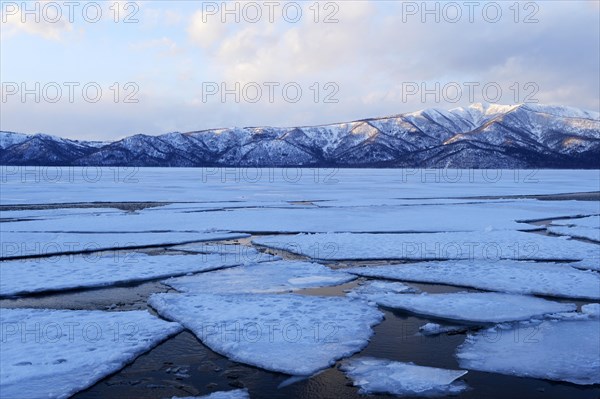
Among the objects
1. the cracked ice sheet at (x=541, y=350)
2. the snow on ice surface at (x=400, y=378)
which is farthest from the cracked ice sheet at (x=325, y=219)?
the snow on ice surface at (x=400, y=378)

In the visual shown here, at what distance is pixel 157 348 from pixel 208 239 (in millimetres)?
9229

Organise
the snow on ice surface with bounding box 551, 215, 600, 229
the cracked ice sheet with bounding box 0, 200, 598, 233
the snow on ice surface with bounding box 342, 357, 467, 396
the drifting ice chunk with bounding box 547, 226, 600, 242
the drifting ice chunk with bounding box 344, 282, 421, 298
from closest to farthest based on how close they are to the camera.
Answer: the snow on ice surface with bounding box 342, 357, 467, 396 < the drifting ice chunk with bounding box 344, 282, 421, 298 < the drifting ice chunk with bounding box 547, 226, 600, 242 < the cracked ice sheet with bounding box 0, 200, 598, 233 < the snow on ice surface with bounding box 551, 215, 600, 229

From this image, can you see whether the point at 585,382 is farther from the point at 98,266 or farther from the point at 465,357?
the point at 98,266

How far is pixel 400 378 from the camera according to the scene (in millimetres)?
6102

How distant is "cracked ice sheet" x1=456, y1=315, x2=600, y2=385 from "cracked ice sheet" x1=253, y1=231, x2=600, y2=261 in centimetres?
511

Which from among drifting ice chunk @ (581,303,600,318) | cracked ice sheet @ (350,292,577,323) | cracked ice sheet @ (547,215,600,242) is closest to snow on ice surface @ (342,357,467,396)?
cracked ice sheet @ (350,292,577,323)

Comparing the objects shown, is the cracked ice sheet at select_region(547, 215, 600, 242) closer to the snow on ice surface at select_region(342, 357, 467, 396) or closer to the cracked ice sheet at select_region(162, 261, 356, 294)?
the cracked ice sheet at select_region(162, 261, 356, 294)

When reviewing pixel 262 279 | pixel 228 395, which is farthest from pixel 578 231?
pixel 228 395

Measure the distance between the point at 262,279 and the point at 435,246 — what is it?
19.7 feet

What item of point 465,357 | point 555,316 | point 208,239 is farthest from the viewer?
point 208,239

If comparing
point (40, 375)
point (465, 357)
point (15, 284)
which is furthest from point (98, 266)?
point (465, 357)

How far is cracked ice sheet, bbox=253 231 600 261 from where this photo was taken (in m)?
13.3

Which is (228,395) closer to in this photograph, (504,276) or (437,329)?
(437,329)

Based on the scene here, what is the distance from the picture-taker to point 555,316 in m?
8.36
